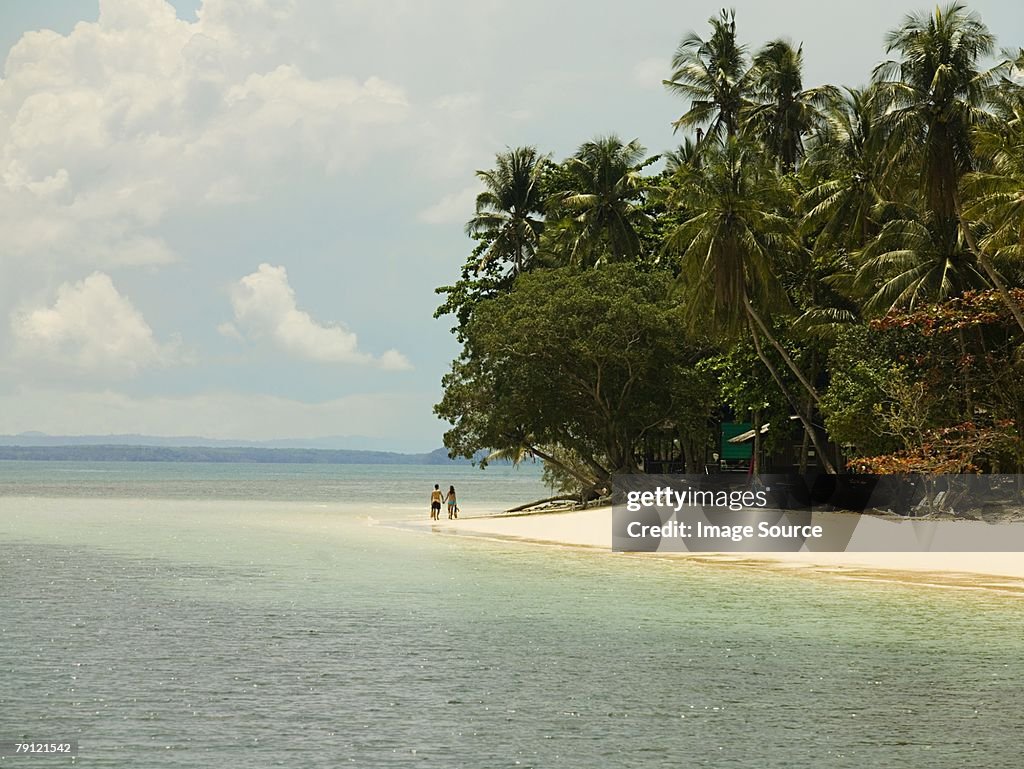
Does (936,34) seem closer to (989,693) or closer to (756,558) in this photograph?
(756,558)

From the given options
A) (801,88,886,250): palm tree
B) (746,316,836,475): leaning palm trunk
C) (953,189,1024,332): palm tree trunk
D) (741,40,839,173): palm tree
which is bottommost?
(746,316,836,475): leaning palm trunk

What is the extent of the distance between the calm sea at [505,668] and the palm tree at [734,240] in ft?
39.6

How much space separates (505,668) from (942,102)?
26.5 metres

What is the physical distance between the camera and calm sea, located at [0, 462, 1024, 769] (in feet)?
38.0

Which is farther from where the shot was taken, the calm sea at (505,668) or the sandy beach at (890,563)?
the sandy beach at (890,563)

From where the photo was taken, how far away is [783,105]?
164 feet

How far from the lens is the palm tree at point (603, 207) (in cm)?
5600

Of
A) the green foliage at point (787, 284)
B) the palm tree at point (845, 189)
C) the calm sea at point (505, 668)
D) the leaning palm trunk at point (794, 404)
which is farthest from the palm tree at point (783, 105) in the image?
the calm sea at point (505, 668)

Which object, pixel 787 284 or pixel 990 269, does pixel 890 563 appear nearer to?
pixel 990 269

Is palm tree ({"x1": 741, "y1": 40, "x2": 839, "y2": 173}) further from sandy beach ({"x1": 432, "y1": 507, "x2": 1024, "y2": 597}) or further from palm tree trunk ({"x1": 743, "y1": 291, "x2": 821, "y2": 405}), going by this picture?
sandy beach ({"x1": 432, "y1": 507, "x2": 1024, "y2": 597})

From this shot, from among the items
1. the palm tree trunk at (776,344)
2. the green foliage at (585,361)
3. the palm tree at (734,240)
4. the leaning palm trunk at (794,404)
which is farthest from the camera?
the green foliage at (585,361)

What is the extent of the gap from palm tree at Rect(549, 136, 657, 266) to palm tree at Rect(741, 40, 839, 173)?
22.1 feet

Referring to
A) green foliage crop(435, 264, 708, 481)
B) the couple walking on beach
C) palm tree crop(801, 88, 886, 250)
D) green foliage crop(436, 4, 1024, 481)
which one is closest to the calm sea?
green foliage crop(436, 4, 1024, 481)

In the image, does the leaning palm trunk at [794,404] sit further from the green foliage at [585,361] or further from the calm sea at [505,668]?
the calm sea at [505,668]
